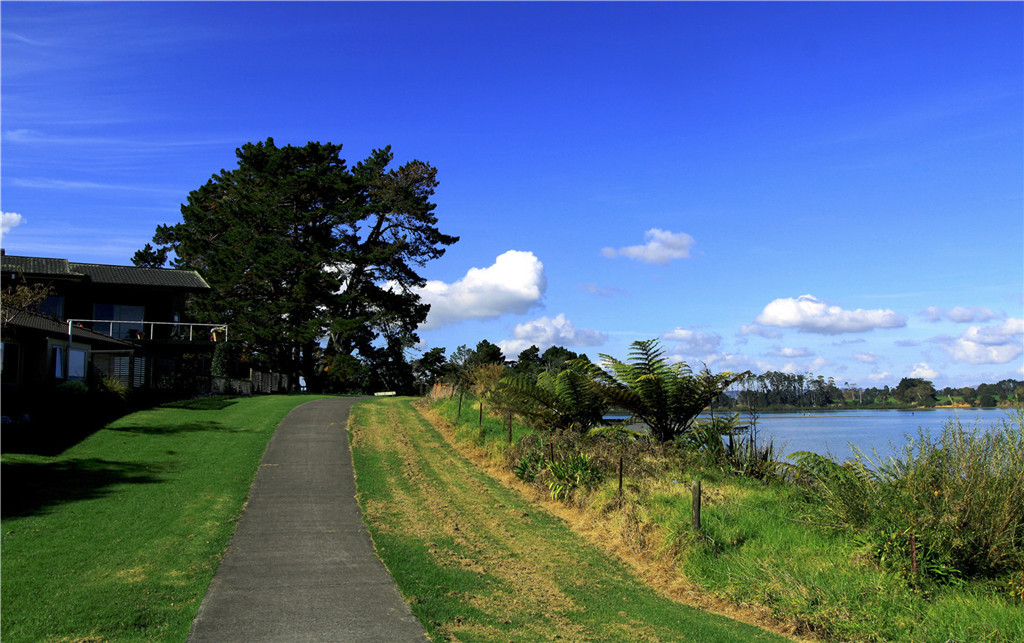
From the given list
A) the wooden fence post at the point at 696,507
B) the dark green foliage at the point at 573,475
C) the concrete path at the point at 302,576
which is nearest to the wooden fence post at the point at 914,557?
the wooden fence post at the point at 696,507

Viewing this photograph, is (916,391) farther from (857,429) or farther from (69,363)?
(69,363)

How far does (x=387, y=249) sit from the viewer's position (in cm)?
4425

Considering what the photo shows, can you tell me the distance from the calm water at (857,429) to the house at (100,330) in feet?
69.9

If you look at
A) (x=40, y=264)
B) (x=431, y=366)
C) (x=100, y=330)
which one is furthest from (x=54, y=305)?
(x=431, y=366)

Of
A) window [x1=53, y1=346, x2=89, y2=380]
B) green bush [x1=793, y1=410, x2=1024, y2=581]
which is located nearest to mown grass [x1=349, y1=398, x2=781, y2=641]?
green bush [x1=793, y1=410, x2=1024, y2=581]

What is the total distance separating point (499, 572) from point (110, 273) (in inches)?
1409

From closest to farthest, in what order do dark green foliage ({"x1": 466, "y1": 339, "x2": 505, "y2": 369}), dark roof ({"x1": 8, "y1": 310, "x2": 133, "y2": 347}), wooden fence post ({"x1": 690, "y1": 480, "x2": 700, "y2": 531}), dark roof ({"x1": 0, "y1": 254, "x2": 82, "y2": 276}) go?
1. wooden fence post ({"x1": 690, "y1": 480, "x2": 700, "y2": 531})
2. dark roof ({"x1": 8, "y1": 310, "x2": 133, "y2": 347})
3. dark roof ({"x1": 0, "y1": 254, "x2": 82, "y2": 276})
4. dark green foliage ({"x1": 466, "y1": 339, "x2": 505, "y2": 369})

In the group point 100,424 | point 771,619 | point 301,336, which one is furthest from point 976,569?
point 301,336

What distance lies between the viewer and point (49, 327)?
25484mm

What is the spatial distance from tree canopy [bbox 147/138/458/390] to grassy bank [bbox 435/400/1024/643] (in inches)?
1275

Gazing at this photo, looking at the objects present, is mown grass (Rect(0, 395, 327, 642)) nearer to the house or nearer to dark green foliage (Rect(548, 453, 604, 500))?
dark green foliage (Rect(548, 453, 604, 500))

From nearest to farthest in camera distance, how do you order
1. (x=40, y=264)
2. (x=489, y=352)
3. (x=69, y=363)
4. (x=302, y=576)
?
(x=302, y=576), (x=69, y=363), (x=40, y=264), (x=489, y=352)

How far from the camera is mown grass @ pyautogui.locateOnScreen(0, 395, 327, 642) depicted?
24.1ft

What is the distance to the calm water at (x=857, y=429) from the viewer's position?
28.8ft
